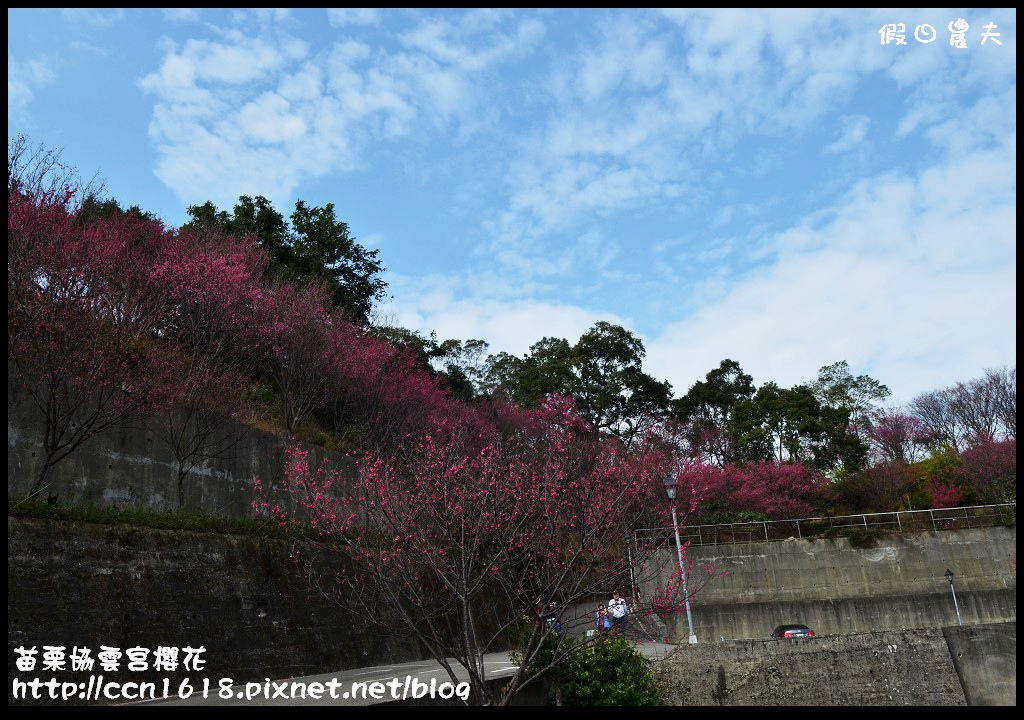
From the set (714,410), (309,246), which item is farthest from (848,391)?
(309,246)

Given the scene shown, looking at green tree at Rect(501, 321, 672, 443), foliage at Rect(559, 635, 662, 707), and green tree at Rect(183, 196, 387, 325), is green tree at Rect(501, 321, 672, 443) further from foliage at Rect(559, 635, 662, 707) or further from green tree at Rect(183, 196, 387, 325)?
foliage at Rect(559, 635, 662, 707)

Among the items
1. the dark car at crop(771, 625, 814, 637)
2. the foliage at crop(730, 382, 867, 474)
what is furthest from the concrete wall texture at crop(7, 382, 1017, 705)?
the foliage at crop(730, 382, 867, 474)

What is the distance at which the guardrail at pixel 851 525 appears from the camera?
904 inches

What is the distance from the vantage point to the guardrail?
22953 millimetres

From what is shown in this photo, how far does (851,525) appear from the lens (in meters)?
23.3

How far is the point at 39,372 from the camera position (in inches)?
505

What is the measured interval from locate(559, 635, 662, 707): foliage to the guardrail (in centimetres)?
1238

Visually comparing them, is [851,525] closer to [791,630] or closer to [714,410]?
[791,630]

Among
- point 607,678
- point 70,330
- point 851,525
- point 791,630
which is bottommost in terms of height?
point 791,630

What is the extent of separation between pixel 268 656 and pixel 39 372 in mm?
6939

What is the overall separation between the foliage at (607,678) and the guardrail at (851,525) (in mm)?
12379

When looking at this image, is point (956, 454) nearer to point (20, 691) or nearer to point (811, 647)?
point (811, 647)

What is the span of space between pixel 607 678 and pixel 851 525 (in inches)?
654
